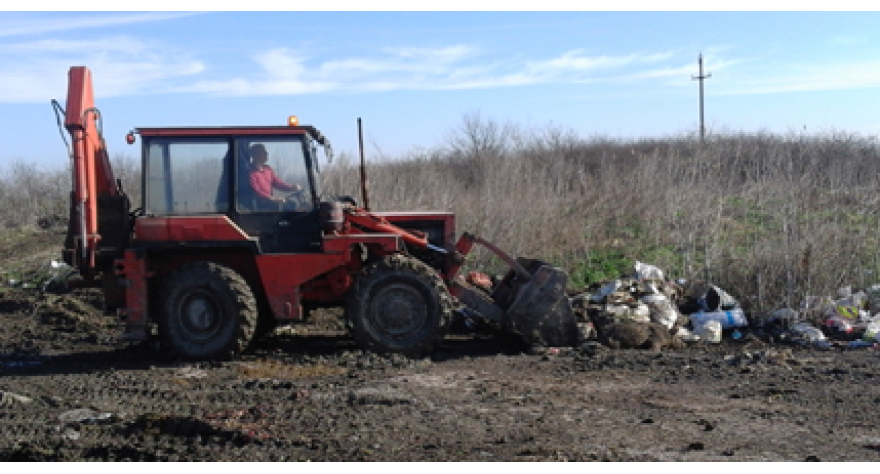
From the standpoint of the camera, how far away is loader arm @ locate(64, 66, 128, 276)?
8.52 meters

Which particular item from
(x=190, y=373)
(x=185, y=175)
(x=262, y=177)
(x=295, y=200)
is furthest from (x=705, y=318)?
(x=185, y=175)

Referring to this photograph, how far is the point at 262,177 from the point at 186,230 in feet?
2.90

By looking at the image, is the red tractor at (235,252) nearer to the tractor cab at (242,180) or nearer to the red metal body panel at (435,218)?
the tractor cab at (242,180)

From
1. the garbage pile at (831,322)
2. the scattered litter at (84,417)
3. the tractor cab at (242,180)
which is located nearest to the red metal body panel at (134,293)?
the tractor cab at (242,180)

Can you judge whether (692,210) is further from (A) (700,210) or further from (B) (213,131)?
(B) (213,131)

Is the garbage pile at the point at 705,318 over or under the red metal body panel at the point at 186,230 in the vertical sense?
under

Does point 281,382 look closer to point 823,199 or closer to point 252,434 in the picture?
point 252,434

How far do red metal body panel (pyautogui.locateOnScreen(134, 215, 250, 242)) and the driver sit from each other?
420 mm

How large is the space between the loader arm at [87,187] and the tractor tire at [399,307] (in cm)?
245

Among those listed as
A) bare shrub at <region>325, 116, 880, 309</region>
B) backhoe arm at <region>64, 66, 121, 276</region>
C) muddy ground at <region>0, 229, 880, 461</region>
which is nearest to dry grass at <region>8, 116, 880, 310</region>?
bare shrub at <region>325, 116, 880, 309</region>

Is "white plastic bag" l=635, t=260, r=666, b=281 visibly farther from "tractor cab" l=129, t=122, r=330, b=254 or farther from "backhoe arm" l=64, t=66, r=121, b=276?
"backhoe arm" l=64, t=66, r=121, b=276

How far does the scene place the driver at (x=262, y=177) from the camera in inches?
350

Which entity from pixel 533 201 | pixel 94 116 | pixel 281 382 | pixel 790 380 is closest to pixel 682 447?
pixel 790 380

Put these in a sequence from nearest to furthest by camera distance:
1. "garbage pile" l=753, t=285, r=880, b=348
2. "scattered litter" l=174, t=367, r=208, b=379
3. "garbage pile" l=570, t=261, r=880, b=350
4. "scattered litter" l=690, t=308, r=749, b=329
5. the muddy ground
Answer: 1. the muddy ground
2. "scattered litter" l=174, t=367, r=208, b=379
3. "garbage pile" l=570, t=261, r=880, b=350
4. "garbage pile" l=753, t=285, r=880, b=348
5. "scattered litter" l=690, t=308, r=749, b=329
